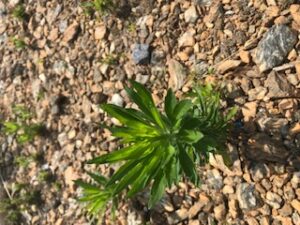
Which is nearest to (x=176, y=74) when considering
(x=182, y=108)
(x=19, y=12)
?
(x=182, y=108)

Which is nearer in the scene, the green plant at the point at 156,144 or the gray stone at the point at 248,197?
the green plant at the point at 156,144

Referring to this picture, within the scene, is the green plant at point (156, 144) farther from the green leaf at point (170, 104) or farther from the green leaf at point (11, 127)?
the green leaf at point (11, 127)

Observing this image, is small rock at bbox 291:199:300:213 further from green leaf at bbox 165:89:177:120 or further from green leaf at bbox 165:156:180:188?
green leaf at bbox 165:89:177:120

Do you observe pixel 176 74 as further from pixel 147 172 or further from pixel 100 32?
pixel 147 172

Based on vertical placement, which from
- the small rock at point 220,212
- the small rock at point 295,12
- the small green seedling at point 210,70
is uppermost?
the small rock at point 295,12

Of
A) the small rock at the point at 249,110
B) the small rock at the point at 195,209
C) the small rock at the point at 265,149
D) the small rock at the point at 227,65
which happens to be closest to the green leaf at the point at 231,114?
the small rock at the point at 249,110

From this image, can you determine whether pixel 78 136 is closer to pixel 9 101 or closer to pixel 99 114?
pixel 99 114
